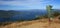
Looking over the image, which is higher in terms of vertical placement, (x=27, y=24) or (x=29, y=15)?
(x=29, y=15)

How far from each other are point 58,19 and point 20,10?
1.75ft

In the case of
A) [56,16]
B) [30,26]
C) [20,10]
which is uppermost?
[20,10]

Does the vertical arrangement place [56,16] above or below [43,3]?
below

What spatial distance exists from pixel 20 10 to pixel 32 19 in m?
0.21

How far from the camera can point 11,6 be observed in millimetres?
1279

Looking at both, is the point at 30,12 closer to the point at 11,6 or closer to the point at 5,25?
the point at 11,6

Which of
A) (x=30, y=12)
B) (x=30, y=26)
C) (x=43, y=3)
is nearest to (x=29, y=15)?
(x=30, y=12)

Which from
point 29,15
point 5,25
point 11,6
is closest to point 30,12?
point 29,15

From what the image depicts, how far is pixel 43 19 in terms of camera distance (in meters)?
1.23

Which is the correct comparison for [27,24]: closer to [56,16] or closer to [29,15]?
A: [29,15]

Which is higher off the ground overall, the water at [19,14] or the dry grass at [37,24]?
the water at [19,14]

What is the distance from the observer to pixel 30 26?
48.4 inches

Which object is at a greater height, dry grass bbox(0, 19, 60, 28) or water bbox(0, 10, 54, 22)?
water bbox(0, 10, 54, 22)

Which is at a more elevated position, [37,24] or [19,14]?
[19,14]
